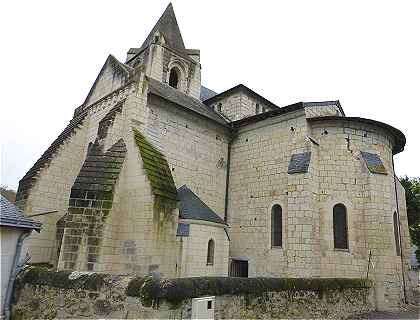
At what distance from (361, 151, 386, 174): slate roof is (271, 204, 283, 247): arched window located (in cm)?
383

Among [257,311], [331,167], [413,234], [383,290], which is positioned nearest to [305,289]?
[257,311]

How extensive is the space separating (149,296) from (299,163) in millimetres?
8617

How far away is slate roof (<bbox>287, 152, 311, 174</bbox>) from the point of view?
11.7 metres

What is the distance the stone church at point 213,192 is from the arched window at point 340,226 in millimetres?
38

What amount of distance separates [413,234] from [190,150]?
16495 millimetres

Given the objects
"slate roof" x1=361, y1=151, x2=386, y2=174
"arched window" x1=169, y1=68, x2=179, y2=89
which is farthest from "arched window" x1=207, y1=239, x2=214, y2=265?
"arched window" x1=169, y1=68, x2=179, y2=89

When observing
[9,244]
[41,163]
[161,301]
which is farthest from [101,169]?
[161,301]

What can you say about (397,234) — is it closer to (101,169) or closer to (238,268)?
(238,268)

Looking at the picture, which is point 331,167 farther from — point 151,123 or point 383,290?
point 151,123

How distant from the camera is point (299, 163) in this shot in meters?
12.0

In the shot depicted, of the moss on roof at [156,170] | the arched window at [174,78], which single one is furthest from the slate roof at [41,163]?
the arched window at [174,78]

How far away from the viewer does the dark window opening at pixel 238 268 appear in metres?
13.5

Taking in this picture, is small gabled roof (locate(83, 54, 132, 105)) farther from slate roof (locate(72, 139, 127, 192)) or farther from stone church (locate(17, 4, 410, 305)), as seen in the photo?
slate roof (locate(72, 139, 127, 192))

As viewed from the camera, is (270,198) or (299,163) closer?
(299,163)
